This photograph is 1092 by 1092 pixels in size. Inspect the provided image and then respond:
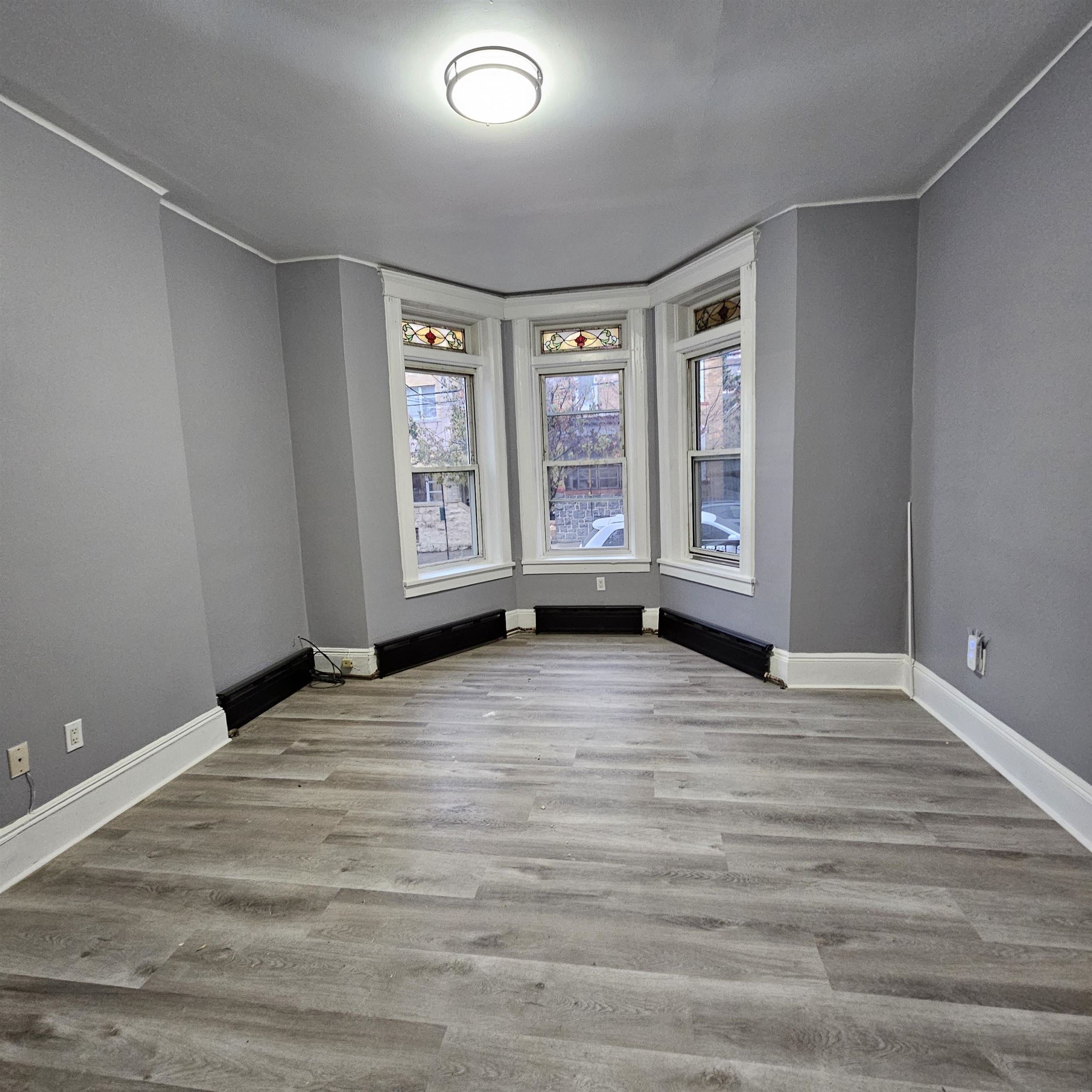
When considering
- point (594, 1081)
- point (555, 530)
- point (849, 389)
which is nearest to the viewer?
point (594, 1081)

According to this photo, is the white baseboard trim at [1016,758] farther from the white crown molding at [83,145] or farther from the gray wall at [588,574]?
the white crown molding at [83,145]

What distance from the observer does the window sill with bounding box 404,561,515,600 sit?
3975 millimetres

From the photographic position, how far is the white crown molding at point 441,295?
3682mm

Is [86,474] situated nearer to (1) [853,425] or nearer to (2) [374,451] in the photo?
(2) [374,451]

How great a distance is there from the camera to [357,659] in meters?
3.74

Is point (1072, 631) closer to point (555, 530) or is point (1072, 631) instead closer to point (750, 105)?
point (750, 105)

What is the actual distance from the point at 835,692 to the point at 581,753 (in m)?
1.57

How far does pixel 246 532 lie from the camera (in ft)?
10.5

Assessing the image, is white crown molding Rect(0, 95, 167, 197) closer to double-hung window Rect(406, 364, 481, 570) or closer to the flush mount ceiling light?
the flush mount ceiling light

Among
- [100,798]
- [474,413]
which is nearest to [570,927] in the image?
[100,798]

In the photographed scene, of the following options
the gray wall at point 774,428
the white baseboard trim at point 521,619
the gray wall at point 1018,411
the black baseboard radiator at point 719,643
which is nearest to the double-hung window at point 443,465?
the white baseboard trim at point 521,619

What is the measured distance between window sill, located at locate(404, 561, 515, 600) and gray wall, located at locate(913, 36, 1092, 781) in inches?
110

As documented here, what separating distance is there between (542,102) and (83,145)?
1.75 meters

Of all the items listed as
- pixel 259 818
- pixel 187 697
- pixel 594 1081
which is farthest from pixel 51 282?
pixel 594 1081
